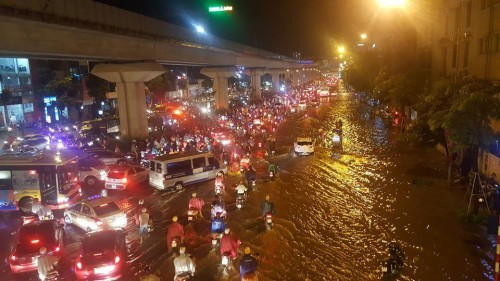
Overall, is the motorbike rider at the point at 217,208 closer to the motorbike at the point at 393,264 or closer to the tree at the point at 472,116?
the motorbike at the point at 393,264

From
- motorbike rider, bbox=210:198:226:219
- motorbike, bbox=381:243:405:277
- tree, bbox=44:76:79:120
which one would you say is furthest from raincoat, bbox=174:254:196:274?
tree, bbox=44:76:79:120

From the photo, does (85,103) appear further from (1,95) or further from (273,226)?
(273,226)

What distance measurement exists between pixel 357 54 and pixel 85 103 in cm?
3935

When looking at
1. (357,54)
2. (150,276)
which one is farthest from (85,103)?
(150,276)

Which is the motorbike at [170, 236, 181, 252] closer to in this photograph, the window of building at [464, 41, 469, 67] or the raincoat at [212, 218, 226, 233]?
the raincoat at [212, 218, 226, 233]

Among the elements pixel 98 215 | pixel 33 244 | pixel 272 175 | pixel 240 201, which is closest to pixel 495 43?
pixel 272 175

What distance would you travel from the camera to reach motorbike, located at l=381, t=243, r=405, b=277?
39.6 ft

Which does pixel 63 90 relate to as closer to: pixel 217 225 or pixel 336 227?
pixel 217 225

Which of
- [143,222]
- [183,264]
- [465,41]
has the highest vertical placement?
[465,41]

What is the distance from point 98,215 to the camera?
15.7 metres

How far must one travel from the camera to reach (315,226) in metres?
16.4

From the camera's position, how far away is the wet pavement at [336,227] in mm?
12875

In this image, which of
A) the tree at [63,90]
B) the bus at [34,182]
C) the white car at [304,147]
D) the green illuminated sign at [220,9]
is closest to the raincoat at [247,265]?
the bus at [34,182]

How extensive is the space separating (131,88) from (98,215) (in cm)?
1982
